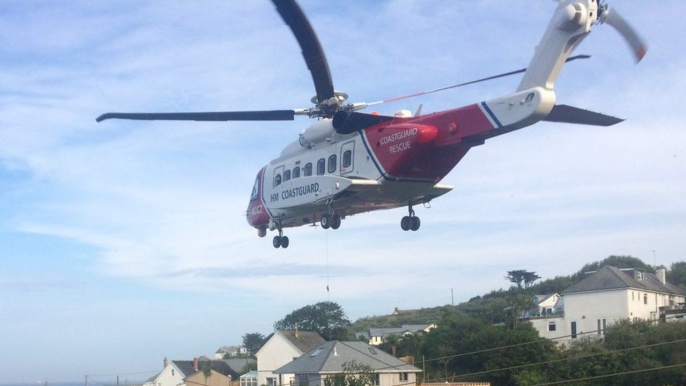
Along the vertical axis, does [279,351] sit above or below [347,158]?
below

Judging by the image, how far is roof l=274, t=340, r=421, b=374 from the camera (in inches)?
2384

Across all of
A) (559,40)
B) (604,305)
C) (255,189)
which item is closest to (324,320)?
(604,305)

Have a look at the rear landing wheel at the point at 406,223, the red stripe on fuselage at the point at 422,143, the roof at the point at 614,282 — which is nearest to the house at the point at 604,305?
Answer: the roof at the point at 614,282

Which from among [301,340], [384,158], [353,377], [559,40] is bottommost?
[353,377]

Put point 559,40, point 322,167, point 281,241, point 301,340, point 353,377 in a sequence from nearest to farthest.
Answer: point 559,40 → point 322,167 → point 281,241 → point 353,377 → point 301,340

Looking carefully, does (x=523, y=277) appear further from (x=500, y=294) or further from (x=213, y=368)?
(x=213, y=368)

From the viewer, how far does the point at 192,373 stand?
82312mm

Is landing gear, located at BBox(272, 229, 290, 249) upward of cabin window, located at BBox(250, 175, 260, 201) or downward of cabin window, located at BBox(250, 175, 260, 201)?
downward

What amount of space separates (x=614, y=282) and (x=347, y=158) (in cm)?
5296

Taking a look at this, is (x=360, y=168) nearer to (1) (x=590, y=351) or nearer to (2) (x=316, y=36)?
(2) (x=316, y=36)

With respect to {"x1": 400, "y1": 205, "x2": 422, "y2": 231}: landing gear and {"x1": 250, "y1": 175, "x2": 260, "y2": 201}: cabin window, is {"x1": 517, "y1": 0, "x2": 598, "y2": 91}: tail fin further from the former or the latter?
{"x1": 250, "y1": 175, "x2": 260, "y2": 201}: cabin window

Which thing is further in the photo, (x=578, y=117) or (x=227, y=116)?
(x=227, y=116)

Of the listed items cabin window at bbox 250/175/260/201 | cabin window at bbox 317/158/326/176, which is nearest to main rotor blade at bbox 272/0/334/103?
cabin window at bbox 317/158/326/176

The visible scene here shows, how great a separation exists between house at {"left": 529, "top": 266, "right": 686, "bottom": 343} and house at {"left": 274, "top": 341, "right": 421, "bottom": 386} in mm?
17401
